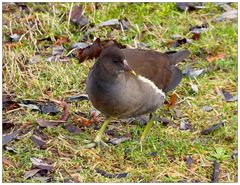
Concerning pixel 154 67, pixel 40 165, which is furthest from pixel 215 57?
pixel 40 165

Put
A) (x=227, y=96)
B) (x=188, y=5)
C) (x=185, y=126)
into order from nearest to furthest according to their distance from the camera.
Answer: (x=185, y=126)
(x=227, y=96)
(x=188, y=5)

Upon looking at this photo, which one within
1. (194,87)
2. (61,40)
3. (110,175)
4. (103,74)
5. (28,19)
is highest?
(103,74)

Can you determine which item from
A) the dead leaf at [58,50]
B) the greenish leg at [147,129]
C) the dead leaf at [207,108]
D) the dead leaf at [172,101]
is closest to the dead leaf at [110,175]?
the greenish leg at [147,129]

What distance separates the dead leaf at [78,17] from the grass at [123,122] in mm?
68

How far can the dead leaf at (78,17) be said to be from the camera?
22.0ft

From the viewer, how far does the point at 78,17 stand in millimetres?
6742

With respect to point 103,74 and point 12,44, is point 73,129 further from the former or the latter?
point 12,44

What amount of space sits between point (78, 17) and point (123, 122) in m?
1.67

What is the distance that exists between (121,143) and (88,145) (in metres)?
0.24

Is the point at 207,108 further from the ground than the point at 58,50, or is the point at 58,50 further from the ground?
the point at 58,50

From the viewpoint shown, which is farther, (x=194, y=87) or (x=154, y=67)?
(x=194, y=87)

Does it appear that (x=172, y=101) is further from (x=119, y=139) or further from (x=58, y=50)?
(x=58, y=50)

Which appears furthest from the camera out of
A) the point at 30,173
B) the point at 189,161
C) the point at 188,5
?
the point at 188,5

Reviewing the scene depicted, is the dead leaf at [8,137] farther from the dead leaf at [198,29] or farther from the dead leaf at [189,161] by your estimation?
the dead leaf at [198,29]
